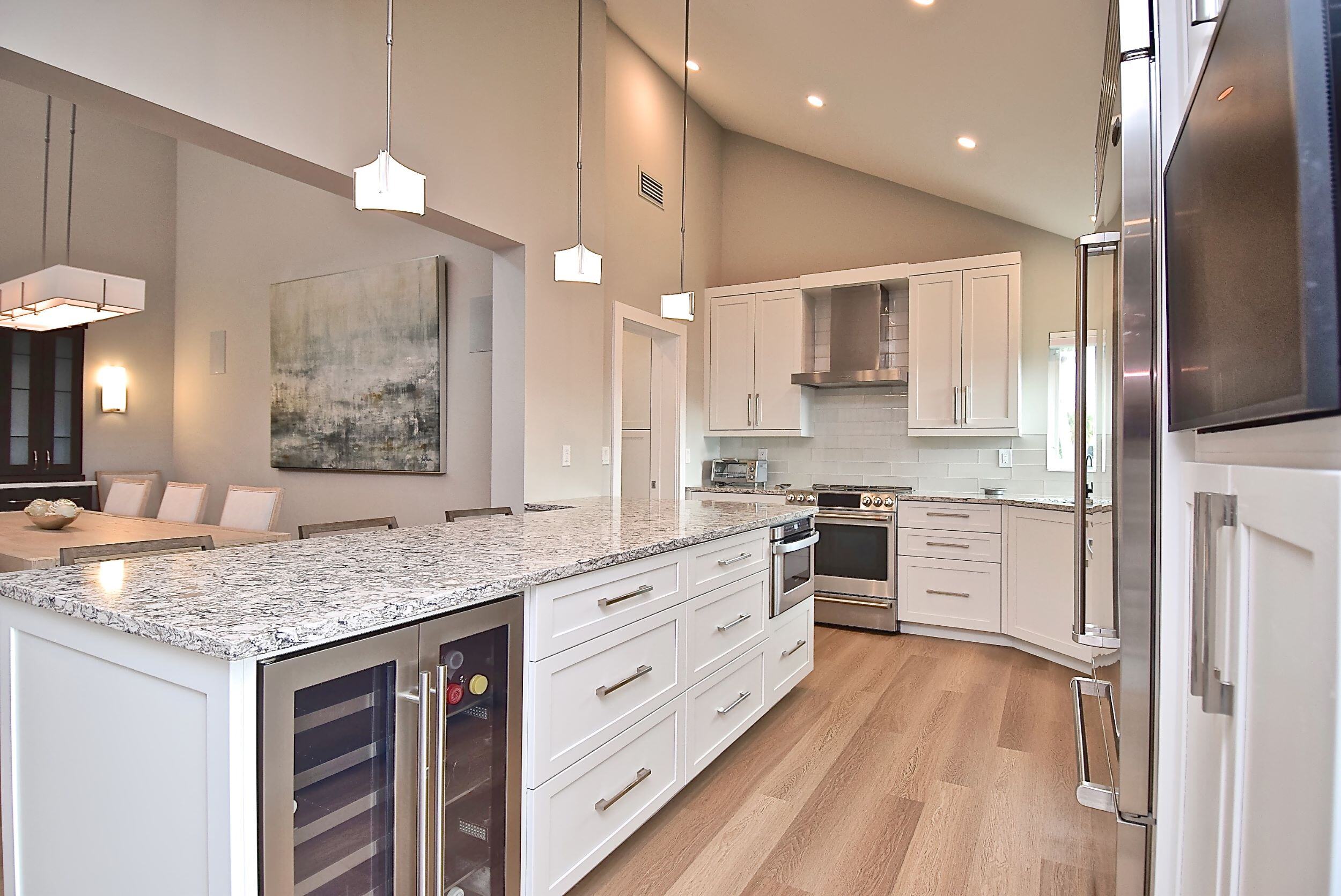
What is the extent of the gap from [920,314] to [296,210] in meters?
4.43

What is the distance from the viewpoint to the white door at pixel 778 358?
509cm

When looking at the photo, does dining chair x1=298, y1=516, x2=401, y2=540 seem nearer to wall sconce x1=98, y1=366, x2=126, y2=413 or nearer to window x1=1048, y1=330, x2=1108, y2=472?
window x1=1048, y1=330, x2=1108, y2=472

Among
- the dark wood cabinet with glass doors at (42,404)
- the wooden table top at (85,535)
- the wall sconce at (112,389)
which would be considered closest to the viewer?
the wooden table top at (85,535)

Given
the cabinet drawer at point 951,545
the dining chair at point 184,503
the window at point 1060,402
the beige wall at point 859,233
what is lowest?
the cabinet drawer at point 951,545

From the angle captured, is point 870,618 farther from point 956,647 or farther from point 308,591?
point 308,591

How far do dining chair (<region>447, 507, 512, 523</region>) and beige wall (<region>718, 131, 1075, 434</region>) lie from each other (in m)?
3.37

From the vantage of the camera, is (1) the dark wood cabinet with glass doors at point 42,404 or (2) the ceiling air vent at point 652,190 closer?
(2) the ceiling air vent at point 652,190

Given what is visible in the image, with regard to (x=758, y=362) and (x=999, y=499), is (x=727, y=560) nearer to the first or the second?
(x=999, y=499)

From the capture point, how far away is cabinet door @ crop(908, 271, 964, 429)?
450 cm

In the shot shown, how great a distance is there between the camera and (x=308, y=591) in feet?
4.31

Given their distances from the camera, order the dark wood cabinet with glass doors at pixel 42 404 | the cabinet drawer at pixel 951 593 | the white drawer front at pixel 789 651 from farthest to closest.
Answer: the dark wood cabinet with glass doors at pixel 42 404 → the cabinet drawer at pixel 951 593 → the white drawer front at pixel 789 651

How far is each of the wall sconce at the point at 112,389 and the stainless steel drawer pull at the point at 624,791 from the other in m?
5.80

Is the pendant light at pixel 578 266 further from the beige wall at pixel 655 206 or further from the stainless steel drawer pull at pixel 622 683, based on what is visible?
the stainless steel drawer pull at pixel 622 683

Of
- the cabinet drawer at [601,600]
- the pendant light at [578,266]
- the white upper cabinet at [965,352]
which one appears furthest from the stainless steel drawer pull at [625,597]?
the white upper cabinet at [965,352]
